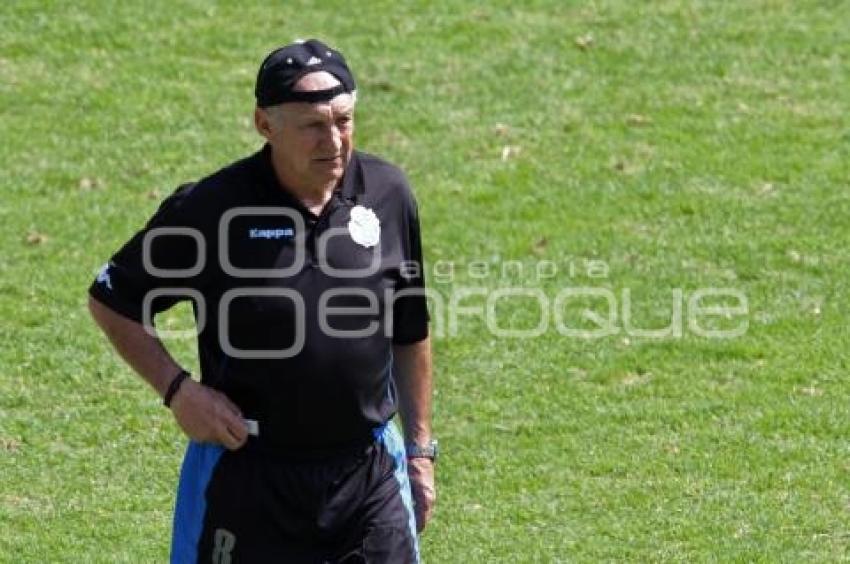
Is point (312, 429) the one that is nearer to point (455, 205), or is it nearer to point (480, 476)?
point (480, 476)

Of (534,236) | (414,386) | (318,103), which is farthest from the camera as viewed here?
(534,236)

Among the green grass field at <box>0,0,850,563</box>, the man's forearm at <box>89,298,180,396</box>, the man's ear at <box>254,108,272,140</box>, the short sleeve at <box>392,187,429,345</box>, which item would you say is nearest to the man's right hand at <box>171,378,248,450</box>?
the man's forearm at <box>89,298,180,396</box>

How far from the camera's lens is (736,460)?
8992mm

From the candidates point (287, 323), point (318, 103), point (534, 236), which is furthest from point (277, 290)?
point (534, 236)

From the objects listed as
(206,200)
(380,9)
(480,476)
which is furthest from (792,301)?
(206,200)

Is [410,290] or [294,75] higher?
[294,75]

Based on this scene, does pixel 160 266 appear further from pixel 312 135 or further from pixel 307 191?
pixel 312 135

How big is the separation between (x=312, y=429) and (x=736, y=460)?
3.44 m

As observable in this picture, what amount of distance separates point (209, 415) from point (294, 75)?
0.98 meters

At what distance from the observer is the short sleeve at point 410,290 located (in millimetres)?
6168

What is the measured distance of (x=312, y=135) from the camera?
5902 millimetres

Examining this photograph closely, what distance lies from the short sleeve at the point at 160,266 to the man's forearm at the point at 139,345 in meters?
0.02

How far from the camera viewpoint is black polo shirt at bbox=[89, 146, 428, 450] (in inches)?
233

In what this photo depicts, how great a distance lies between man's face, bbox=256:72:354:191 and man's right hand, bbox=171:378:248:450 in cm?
65
